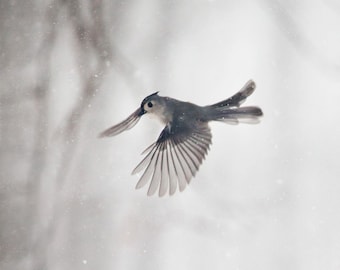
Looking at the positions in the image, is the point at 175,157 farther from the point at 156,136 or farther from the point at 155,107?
the point at 156,136

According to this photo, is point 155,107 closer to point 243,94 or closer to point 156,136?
point 243,94

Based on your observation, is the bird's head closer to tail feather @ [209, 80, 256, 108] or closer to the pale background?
tail feather @ [209, 80, 256, 108]

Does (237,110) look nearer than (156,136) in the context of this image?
Yes

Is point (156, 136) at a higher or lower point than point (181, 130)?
higher

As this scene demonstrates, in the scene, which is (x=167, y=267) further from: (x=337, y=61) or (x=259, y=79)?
(x=337, y=61)

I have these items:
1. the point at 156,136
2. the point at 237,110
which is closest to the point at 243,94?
the point at 237,110

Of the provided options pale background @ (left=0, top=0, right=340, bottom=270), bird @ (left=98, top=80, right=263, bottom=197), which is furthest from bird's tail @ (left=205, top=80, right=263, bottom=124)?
pale background @ (left=0, top=0, right=340, bottom=270)

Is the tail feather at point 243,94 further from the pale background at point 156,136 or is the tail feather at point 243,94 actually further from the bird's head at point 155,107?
the pale background at point 156,136
